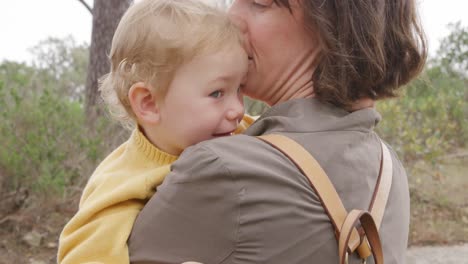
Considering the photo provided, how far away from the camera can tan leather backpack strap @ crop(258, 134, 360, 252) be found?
5.65 feet

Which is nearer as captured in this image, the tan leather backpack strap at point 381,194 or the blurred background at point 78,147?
the tan leather backpack strap at point 381,194

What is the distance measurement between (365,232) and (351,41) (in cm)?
57

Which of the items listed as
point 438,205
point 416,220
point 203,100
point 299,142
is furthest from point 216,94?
point 438,205

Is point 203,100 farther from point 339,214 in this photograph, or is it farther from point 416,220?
point 416,220

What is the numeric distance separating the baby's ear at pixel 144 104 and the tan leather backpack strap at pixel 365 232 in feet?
2.32

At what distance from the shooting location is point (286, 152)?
5.75 ft

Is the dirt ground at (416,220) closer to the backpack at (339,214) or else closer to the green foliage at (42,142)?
the green foliage at (42,142)

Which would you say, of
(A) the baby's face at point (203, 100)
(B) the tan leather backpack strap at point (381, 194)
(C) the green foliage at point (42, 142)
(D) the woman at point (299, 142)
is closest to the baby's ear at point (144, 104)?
(A) the baby's face at point (203, 100)

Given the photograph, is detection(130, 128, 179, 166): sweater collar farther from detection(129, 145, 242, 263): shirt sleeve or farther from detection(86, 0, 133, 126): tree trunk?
detection(86, 0, 133, 126): tree trunk

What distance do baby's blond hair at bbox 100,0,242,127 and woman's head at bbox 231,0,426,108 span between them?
12 cm

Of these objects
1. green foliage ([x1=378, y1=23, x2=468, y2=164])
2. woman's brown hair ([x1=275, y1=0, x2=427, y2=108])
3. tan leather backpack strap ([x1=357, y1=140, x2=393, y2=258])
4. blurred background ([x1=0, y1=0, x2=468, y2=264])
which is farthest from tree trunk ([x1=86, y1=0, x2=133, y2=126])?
tan leather backpack strap ([x1=357, y1=140, x2=393, y2=258])

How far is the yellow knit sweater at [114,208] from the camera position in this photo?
6.20 feet

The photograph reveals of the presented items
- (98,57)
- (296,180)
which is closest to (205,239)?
(296,180)

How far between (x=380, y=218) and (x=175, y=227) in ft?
1.78
